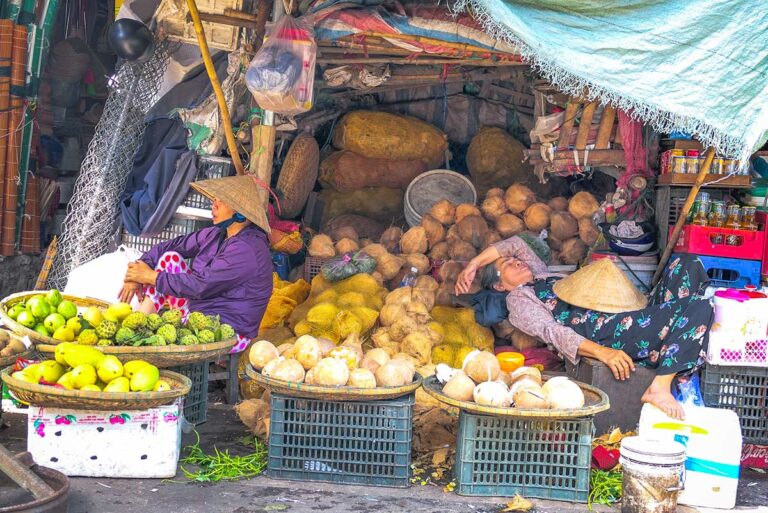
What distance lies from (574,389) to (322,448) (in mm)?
1262

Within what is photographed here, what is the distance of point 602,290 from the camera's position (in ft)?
18.6

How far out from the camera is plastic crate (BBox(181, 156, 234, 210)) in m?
7.06

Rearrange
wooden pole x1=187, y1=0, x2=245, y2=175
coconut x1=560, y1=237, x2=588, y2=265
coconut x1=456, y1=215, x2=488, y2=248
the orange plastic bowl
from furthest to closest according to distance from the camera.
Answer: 1. coconut x1=456, y1=215, x2=488, y2=248
2. coconut x1=560, y1=237, x2=588, y2=265
3. wooden pole x1=187, y1=0, x2=245, y2=175
4. the orange plastic bowl

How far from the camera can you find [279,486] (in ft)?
14.6

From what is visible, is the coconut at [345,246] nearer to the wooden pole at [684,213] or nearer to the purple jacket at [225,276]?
the purple jacket at [225,276]

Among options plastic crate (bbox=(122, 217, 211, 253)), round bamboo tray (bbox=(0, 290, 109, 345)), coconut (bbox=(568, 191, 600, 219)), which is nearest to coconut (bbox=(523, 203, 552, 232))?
coconut (bbox=(568, 191, 600, 219))

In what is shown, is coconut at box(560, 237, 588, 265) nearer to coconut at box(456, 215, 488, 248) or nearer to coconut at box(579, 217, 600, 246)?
coconut at box(579, 217, 600, 246)

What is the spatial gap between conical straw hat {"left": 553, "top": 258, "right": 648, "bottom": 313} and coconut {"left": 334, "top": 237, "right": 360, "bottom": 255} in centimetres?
199

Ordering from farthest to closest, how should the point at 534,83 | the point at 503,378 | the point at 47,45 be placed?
the point at 47,45
the point at 534,83
the point at 503,378

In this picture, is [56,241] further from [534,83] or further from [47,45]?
[534,83]

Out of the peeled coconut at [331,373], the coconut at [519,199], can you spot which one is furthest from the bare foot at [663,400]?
the coconut at [519,199]

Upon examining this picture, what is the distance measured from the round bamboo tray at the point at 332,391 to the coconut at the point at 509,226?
9.53 feet

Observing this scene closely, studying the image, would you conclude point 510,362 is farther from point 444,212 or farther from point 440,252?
point 444,212

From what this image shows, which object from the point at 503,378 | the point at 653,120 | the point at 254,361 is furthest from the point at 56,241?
the point at 653,120
